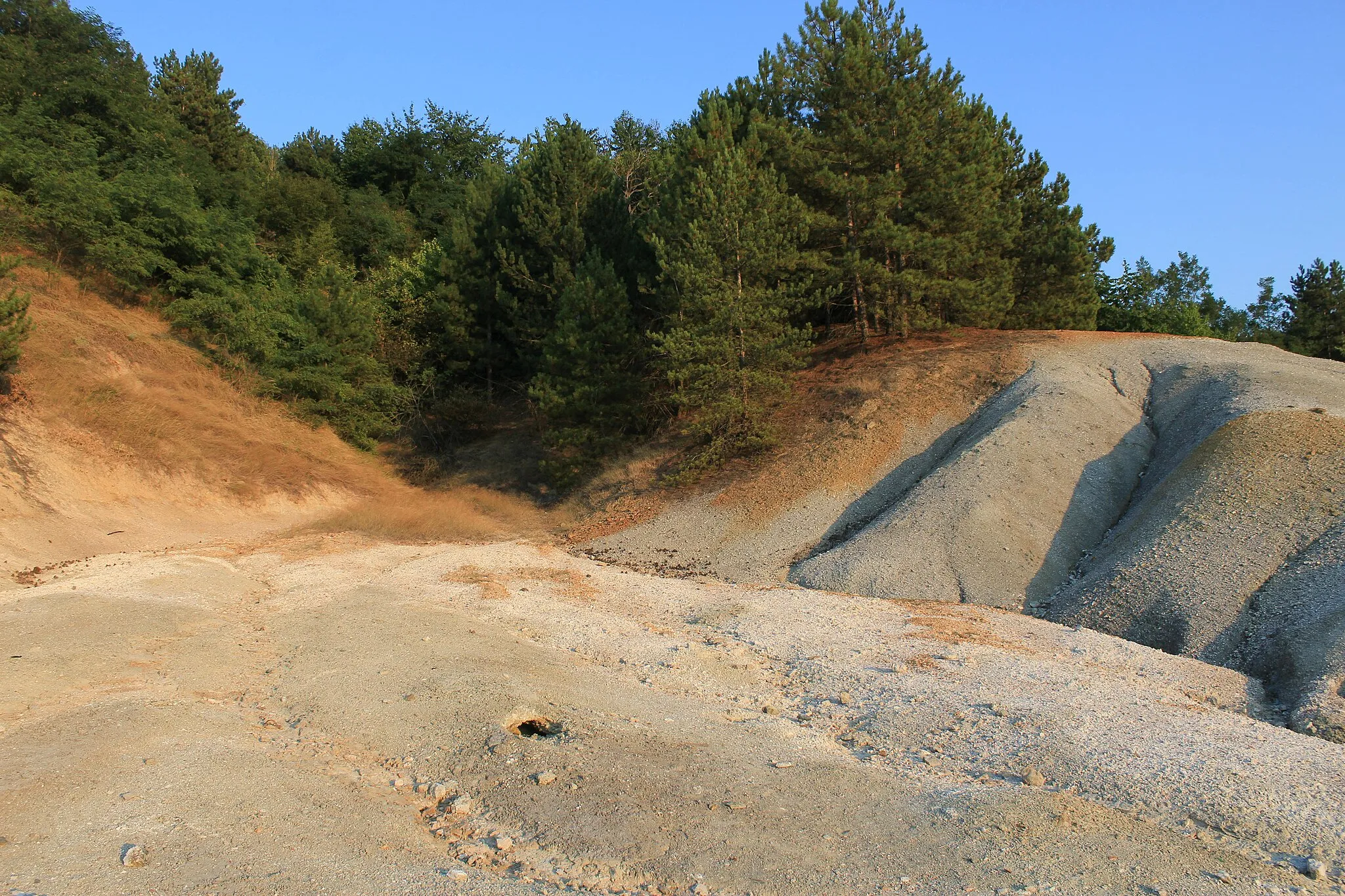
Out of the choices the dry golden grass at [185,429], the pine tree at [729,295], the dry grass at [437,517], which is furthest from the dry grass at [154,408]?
the pine tree at [729,295]

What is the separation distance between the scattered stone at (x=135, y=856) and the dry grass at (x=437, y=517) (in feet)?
A: 56.9

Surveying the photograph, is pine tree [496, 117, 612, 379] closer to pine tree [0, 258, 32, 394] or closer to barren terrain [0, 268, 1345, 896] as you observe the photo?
barren terrain [0, 268, 1345, 896]

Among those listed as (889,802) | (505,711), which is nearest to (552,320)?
(505,711)

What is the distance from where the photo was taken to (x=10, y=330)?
21547 millimetres

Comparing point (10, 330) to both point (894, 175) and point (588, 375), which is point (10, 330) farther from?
point (894, 175)

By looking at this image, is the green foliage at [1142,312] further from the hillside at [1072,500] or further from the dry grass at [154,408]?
the dry grass at [154,408]

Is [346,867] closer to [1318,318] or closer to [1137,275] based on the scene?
[1137,275]

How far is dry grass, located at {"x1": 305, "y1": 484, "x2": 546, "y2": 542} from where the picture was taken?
24594 millimetres

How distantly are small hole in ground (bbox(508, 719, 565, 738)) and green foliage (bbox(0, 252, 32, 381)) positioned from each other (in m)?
19.2

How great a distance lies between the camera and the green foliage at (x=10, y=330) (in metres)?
21.4

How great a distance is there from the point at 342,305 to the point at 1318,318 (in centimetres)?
4405

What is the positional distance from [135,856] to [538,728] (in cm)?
422

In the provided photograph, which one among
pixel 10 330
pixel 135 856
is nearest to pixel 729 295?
pixel 10 330

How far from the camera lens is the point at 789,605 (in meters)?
16.4
